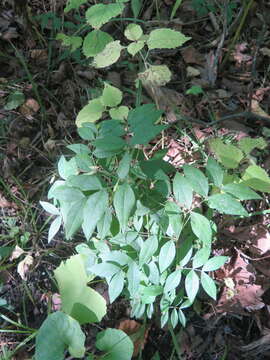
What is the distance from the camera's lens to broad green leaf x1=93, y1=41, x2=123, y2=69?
1.30 meters

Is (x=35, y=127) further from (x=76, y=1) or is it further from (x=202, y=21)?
(x=202, y=21)

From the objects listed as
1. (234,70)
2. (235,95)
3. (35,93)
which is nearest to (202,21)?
(234,70)

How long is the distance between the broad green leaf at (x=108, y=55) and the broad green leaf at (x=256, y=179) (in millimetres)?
543

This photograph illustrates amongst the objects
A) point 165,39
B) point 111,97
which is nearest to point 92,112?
point 111,97

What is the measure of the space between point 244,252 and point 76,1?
1.08 metres

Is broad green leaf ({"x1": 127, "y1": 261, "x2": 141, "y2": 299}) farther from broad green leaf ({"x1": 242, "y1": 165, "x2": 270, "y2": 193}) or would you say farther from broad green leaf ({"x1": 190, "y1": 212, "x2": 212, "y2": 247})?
broad green leaf ({"x1": 242, "y1": 165, "x2": 270, "y2": 193})

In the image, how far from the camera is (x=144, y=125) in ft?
3.26

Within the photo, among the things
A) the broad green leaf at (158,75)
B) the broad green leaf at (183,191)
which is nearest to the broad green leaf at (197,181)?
the broad green leaf at (183,191)

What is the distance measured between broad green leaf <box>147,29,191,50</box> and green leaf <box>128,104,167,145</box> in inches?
11.4

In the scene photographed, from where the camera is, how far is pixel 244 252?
1591mm

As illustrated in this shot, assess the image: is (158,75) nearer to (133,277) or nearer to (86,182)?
(86,182)

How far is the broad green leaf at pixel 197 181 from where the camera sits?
3.35 feet

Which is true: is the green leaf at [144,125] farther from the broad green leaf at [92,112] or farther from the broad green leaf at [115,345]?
the broad green leaf at [115,345]

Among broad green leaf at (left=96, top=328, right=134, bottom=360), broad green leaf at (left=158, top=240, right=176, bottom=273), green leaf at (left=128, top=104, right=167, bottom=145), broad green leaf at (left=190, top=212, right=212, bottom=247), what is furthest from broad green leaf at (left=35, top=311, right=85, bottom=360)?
green leaf at (left=128, top=104, right=167, bottom=145)
